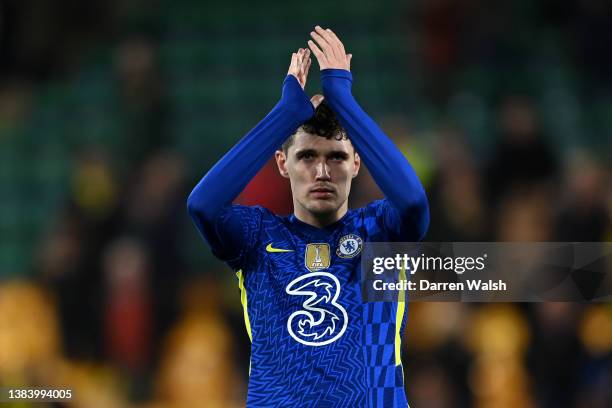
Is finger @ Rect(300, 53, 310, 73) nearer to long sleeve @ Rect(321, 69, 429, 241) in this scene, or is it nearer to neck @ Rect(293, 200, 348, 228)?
long sleeve @ Rect(321, 69, 429, 241)

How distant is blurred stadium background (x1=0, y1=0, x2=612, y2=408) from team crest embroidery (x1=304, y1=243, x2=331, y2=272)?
10.4 feet

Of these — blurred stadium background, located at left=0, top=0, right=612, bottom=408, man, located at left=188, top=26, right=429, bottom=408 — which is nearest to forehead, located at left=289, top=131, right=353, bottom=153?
man, located at left=188, top=26, right=429, bottom=408

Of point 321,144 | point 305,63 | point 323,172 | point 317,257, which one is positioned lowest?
point 317,257

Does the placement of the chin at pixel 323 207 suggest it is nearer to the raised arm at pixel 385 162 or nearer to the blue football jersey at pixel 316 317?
the blue football jersey at pixel 316 317

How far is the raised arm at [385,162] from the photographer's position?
3.38 meters

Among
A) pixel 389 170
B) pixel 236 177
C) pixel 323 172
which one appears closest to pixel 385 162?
pixel 389 170

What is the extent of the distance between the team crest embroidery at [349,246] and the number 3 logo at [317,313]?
10 centimetres

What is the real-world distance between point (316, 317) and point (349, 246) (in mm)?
290

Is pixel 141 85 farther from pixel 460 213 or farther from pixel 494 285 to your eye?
pixel 494 285

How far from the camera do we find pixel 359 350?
135 inches

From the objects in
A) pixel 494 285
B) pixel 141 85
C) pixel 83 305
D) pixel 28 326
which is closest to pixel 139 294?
pixel 83 305

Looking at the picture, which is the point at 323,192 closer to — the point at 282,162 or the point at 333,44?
the point at 282,162

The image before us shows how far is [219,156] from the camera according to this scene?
29.1 ft

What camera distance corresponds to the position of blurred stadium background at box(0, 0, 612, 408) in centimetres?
684
